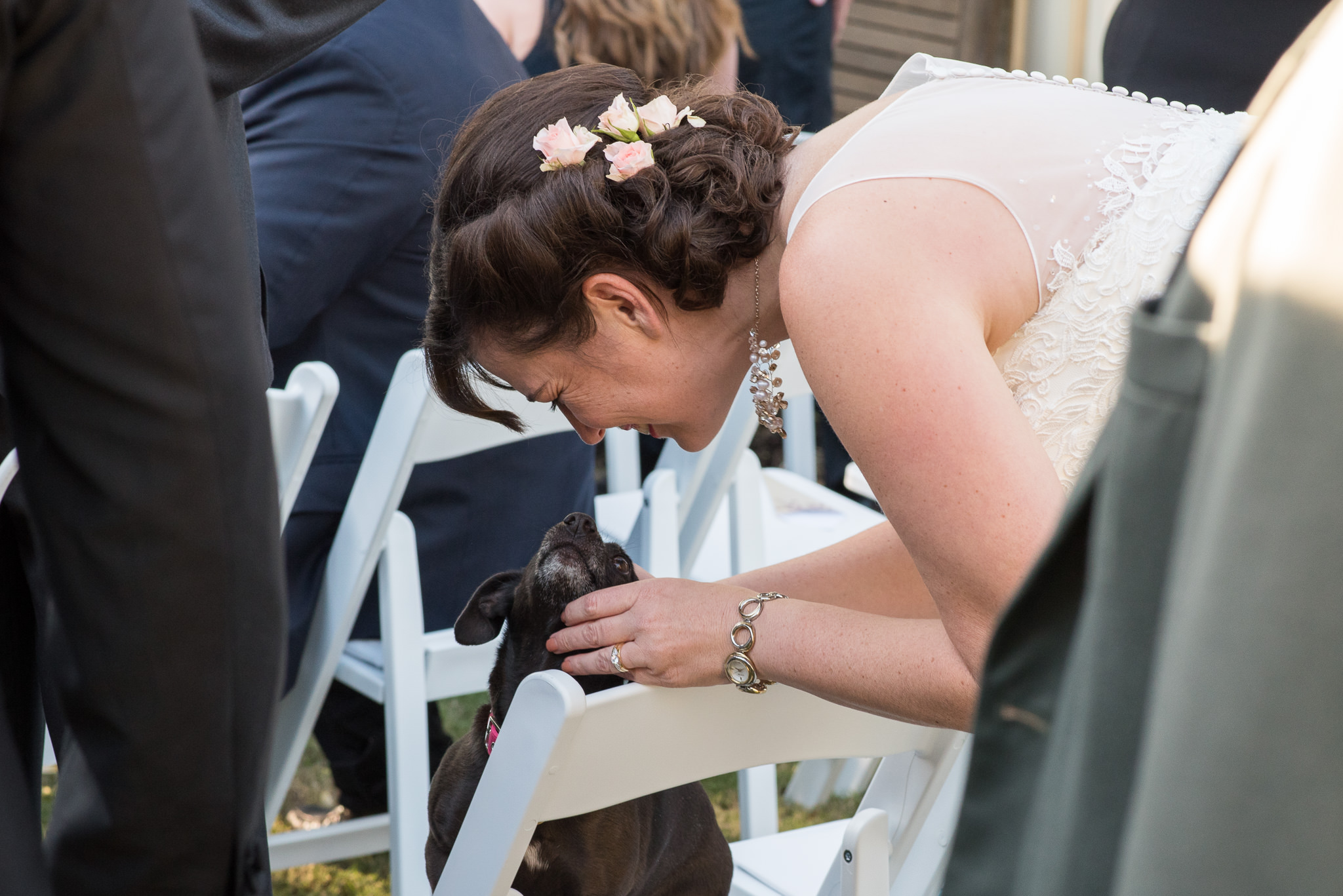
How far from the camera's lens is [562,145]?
149 centimetres

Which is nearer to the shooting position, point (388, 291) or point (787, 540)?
point (388, 291)

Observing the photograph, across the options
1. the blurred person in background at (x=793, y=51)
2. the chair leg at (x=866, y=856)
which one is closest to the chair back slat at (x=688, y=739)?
the chair leg at (x=866, y=856)

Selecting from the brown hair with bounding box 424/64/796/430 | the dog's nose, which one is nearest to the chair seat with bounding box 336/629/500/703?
the dog's nose

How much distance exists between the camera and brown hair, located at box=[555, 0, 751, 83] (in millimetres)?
2934

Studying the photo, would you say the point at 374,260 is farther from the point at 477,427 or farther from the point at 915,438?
the point at 915,438

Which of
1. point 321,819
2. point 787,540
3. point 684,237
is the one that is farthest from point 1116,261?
point 321,819

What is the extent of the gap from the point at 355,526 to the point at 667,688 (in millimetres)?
1084

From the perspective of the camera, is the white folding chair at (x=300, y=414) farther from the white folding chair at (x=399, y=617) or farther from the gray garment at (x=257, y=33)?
the gray garment at (x=257, y=33)

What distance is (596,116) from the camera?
158cm

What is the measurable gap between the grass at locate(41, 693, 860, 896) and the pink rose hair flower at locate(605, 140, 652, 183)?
1.62 m

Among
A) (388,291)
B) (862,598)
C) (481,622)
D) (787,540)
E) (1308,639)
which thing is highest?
(1308,639)

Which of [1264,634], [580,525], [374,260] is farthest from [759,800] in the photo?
[1264,634]

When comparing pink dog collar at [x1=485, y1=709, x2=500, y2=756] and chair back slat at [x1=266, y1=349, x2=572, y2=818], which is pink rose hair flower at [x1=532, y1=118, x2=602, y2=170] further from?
pink dog collar at [x1=485, y1=709, x2=500, y2=756]

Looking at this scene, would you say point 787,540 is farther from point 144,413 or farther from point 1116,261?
point 144,413
